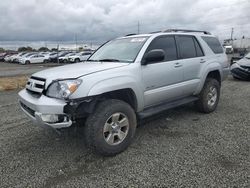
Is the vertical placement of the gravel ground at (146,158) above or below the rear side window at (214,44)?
below

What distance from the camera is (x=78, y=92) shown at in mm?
3133

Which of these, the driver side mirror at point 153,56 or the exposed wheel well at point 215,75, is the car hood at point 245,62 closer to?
the exposed wheel well at point 215,75

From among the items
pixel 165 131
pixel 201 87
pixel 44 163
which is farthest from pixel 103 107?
pixel 201 87

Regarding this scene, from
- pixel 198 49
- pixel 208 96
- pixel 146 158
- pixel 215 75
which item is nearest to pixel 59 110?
pixel 146 158

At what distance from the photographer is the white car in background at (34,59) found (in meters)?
32.1

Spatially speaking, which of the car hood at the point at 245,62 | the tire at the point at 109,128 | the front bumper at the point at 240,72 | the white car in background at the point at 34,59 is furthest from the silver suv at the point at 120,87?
the white car in background at the point at 34,59

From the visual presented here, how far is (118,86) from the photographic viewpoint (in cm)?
350

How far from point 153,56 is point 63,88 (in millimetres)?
1547

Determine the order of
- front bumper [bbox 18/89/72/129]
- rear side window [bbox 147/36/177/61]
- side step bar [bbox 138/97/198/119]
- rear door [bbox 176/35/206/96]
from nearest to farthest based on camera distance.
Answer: front bumper [bbox 18/89/72/129], side step bar [bbox 138/97/198/119], rear side window [bbox 147/36/177/61], rear door [bbox 176/35/206/96]

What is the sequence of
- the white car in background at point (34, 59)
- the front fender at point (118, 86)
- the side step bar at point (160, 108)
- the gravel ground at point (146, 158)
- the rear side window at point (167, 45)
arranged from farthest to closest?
the white car in background at point (34, 59)
the rear side window at point (167, 45)
the side step bar at point (160, 108)
the front fender at point (118, 86)
the gravel ground at point (146, 158)

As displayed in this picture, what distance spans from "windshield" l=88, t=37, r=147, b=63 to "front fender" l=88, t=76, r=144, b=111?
44 cm

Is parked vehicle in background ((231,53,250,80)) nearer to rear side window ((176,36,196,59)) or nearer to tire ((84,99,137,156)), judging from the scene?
rear side window ((176,36,196,59))

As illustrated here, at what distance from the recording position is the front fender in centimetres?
326

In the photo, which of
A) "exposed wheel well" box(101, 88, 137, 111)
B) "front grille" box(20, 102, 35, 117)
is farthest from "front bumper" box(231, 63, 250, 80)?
"front grille" box(20, 102, 35, 117)
